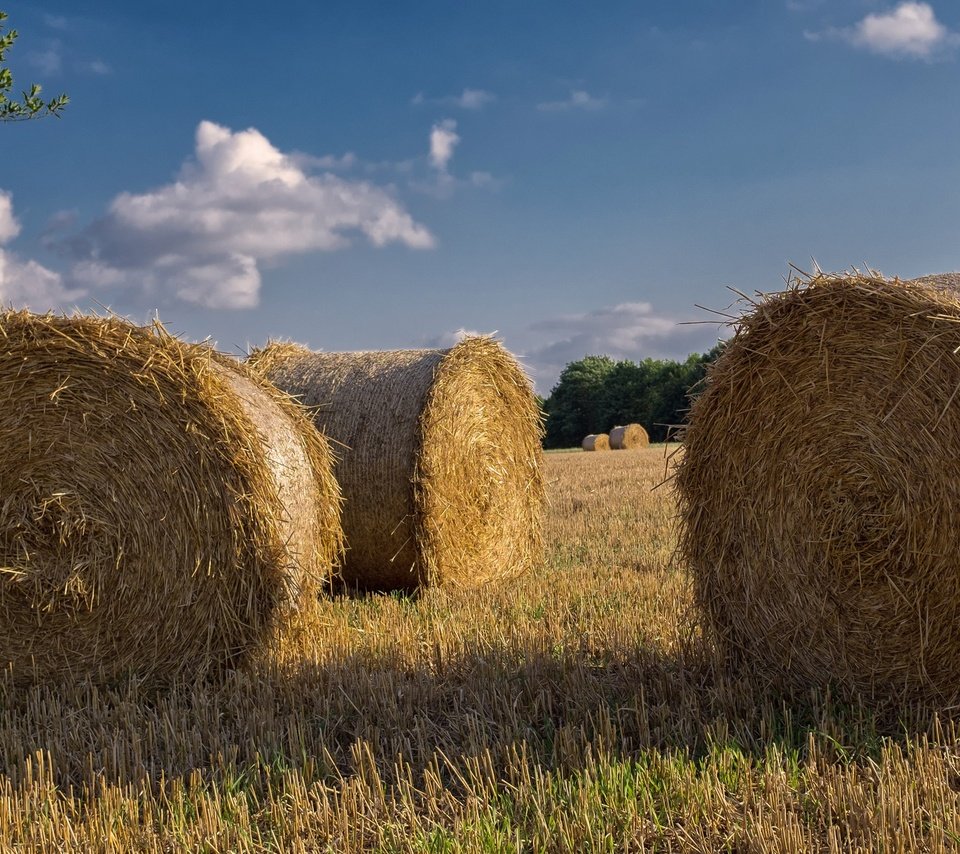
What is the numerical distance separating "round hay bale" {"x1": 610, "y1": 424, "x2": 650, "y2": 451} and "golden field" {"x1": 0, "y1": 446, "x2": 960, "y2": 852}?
27010 mm

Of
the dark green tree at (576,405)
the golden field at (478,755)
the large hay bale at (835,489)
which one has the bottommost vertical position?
the golden field at (478,755)

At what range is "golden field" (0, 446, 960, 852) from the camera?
3.69 m

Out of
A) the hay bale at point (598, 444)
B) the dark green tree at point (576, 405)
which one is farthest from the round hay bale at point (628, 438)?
the dark green tree at point (576, 405)

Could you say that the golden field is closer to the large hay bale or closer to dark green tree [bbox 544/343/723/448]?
the large hay bale

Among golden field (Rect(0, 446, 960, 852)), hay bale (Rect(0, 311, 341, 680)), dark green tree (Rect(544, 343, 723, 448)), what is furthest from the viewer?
dark green tree (Rect(544, 343, 723, 448))

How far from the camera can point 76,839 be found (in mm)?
3736

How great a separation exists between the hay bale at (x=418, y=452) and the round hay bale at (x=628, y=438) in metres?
24.3

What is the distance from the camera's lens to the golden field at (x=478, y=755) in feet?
12.1

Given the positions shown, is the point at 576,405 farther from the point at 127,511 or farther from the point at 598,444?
the point at 127,511

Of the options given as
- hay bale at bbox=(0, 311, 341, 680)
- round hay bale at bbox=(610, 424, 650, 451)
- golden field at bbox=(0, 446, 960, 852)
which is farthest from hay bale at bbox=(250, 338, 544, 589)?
round hay bale at bbox=(610, 424, 650, 451)

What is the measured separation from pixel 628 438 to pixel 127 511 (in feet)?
93.3

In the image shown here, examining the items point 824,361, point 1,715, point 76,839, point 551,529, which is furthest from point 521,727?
point 551,529

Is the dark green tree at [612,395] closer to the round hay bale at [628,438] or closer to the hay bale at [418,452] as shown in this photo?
the round hay bale at [628,438]

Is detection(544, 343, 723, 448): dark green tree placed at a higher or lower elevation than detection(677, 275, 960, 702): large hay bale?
higher
